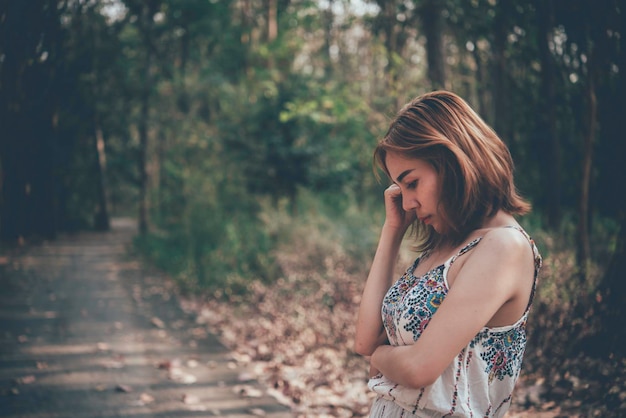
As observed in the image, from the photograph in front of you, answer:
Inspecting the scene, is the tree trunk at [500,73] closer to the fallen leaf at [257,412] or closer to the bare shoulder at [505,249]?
the bare shoulder at [505,249]

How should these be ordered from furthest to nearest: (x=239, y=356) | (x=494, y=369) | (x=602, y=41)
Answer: (x=239, y=356) < (x=602, y=41) < (x=494, y=369)

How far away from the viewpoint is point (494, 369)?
177 cm

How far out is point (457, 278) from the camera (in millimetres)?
1633

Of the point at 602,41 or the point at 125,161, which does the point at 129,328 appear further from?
the point at 125,161

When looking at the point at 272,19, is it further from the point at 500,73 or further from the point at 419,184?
the point at 419,184

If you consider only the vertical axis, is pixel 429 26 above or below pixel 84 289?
above

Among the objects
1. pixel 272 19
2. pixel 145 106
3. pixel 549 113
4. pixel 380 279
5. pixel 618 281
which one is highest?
pixel 272 19

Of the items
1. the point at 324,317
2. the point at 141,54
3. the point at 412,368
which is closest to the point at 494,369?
the point at 412,368

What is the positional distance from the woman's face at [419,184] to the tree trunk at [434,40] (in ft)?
20.3

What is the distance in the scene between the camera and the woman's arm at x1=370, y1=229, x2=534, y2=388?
1581 millimetres

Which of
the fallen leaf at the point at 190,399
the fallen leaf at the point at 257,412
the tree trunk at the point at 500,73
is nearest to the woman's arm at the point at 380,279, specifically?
the fallen leaf at the point at 257,412

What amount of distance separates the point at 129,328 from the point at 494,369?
19.0ft

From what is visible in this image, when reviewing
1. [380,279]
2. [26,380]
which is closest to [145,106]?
[26,380]

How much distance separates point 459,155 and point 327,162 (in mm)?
11289
